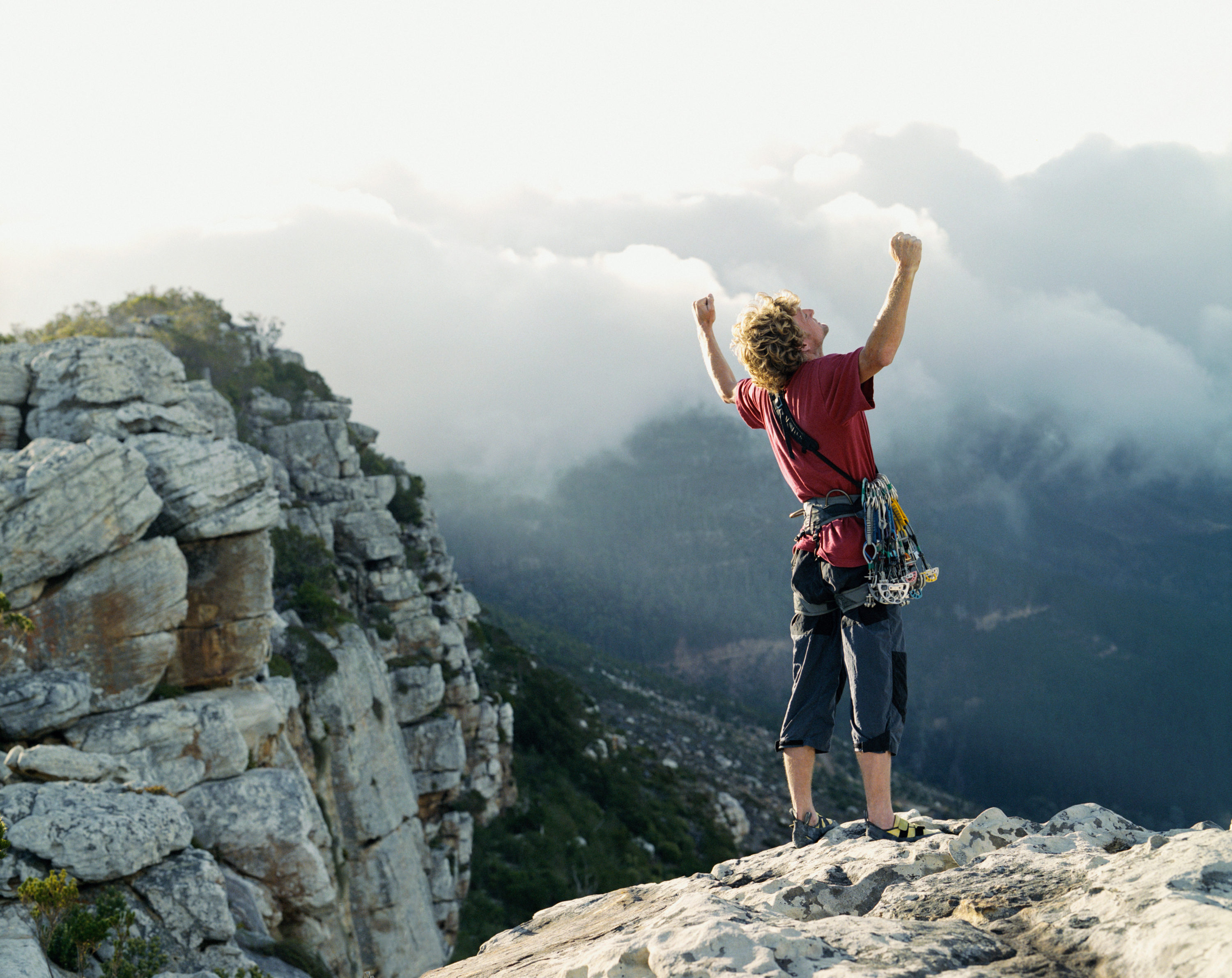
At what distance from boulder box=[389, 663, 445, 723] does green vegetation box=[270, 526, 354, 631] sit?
21.5ft

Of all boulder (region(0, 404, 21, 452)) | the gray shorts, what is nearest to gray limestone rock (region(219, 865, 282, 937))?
the gray shorts

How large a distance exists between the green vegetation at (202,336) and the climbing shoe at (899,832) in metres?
39.0

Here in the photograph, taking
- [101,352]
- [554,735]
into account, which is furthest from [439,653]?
[101,352]

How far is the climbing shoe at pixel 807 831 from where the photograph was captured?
553cm

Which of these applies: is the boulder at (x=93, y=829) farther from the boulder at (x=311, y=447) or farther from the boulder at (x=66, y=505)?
the boulder at (x=311, y=447)

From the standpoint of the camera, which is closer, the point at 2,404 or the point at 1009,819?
the point at 1009,819

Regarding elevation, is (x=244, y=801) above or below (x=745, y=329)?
below

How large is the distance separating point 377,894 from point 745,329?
2969 cm

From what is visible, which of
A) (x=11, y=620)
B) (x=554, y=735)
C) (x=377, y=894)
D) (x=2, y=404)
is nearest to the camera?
(x=11, y=620)

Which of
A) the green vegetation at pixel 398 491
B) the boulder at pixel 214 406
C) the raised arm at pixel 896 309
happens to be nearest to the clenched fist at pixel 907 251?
the raised arm at pixel 896 309

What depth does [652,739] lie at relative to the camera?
86.8 m

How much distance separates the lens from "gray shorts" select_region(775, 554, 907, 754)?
505 centimetres

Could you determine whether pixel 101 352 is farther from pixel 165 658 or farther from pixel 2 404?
pixel 165 658

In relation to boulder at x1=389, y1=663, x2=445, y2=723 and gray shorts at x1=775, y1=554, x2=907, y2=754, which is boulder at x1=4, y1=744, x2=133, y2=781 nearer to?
gray shorts at x1=775, y1=554, x2=907, y2=754
